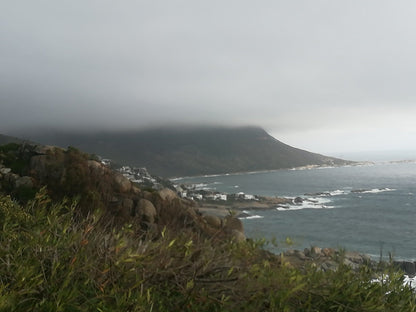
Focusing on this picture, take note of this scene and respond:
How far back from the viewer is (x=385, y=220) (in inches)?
2478

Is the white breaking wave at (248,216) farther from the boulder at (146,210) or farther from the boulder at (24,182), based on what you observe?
the boulder at (24,182)

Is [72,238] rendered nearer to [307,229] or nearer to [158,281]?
[158,281]

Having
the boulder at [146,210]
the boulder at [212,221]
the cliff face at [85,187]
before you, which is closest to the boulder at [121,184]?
the cliff face at [85,187]

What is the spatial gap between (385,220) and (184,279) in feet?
219

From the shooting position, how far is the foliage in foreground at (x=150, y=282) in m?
4.49

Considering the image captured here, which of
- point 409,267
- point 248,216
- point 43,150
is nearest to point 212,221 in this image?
point 43,150

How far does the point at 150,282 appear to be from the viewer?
18.0 feet

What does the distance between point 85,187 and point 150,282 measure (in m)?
14.8

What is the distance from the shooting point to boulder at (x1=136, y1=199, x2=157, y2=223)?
1844 centimetres

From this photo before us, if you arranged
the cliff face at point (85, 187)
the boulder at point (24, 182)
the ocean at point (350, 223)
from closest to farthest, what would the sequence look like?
the cliff face at point (85, 187), the boulder at point (24, 182), the ocean at point (350, 223)

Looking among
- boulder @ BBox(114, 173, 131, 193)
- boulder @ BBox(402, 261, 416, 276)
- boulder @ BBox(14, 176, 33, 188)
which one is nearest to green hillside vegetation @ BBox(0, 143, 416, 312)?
boulder @ BBox(14, 176, 33, 188)

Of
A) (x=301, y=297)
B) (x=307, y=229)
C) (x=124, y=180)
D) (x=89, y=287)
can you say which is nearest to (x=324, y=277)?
(x=301, y=297)

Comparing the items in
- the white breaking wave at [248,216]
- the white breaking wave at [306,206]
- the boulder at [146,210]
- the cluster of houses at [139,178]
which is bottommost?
the white breaking wave at [248,216]

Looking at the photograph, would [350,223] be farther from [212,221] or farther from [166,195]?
[166,195]
